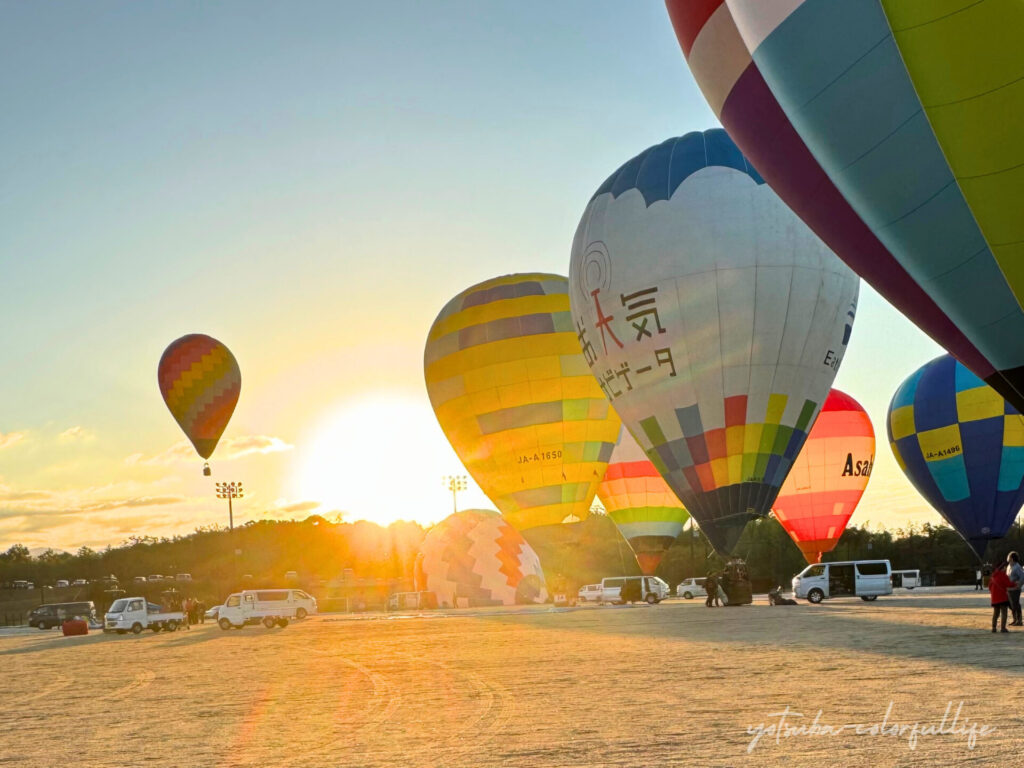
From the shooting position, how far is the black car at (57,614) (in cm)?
6083

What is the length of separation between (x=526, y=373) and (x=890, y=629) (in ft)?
66.0

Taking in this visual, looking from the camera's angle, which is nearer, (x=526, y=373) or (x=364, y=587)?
(x=526, y=373)

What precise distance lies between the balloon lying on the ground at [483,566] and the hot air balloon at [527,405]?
16278mm

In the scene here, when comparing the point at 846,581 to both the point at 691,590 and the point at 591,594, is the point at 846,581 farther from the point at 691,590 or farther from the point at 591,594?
the point at 691,590

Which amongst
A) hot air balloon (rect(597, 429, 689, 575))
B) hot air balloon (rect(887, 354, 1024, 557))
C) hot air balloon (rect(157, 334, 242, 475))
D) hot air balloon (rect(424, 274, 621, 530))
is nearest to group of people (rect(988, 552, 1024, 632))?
hot air balloon (rect(424, 274, 621, 530))

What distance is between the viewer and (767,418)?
28016 mm

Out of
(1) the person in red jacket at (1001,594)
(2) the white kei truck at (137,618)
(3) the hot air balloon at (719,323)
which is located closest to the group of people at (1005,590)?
(1) the person in red jacket at (1001,594)

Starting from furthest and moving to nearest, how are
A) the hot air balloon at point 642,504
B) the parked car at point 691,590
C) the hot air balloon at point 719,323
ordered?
1. the parked car at point 691,590
2. the hot air balloon at point 642,504
3. the hot air balloon at point 719,323

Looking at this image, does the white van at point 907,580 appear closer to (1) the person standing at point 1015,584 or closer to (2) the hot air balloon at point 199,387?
(2) the hot air balloon at point 199,387

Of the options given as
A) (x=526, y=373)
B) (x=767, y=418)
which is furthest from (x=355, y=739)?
(x=526, y=373)

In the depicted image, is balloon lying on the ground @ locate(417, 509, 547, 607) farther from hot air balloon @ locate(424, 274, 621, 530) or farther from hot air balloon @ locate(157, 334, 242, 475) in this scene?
hot air balloon @ locate(424, 274, 621, 530)

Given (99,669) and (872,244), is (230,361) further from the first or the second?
(872,244)

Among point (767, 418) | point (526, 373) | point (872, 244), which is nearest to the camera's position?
point (872, 244)

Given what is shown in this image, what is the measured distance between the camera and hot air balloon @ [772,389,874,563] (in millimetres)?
47750
